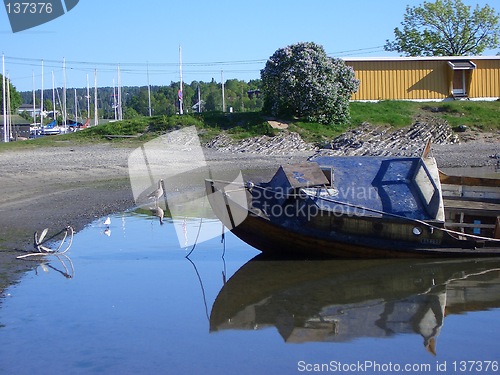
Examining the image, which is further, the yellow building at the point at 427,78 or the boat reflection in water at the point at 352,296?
the yellow building at the point at 427,78

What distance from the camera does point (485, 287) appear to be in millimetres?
11914

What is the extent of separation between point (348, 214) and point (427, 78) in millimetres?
29132

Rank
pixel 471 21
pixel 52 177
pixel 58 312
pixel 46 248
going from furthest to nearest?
pixel 471 21, pixel 52 177, pixel 46 248, pixel 58 312

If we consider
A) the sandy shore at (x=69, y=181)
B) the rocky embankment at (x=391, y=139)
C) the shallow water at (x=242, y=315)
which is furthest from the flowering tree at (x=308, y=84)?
the shallow water at (x=242, y=315)

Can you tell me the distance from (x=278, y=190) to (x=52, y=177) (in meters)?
13.6

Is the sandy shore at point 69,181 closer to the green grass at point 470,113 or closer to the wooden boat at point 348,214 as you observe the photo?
the green grass at point 470,113

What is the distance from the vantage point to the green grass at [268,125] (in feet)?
111

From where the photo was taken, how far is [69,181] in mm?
24250

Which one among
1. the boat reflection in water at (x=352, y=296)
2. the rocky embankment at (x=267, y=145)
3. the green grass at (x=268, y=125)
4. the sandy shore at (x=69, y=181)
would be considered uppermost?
the green grass at (x=268, y=125)

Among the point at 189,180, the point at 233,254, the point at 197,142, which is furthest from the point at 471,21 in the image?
the point at 233,254

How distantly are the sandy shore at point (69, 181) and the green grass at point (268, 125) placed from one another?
1.85 m

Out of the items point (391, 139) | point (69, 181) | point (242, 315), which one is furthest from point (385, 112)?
point (242, 315)

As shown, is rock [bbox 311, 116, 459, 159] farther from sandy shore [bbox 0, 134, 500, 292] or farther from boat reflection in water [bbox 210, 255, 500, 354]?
boat reflection in water [bbox 210, 255, 500, 354]

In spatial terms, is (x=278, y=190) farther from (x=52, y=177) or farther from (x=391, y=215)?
(x=52, y=177)
